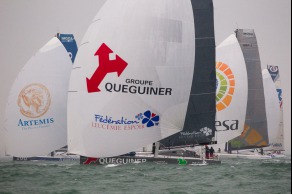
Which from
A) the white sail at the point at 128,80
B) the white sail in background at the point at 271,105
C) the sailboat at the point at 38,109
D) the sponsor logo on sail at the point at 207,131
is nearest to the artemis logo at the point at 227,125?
the sponsor logo on sail at the point at 207,131

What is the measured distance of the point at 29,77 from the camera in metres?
39.8

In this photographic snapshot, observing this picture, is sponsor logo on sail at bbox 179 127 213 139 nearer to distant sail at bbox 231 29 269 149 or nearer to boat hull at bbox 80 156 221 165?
boat hull at bbox 80 156 221 165

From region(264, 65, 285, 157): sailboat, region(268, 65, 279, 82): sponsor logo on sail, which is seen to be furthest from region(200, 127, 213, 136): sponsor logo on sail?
region(268, 65, 279, 82): sponsor logo on sail

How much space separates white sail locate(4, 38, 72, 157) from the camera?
3884 centimetres

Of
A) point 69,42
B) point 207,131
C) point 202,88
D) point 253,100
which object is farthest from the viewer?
point 253,100

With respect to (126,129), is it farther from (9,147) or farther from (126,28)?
(9,147)

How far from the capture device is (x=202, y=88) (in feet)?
117

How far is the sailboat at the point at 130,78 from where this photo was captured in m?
31.1

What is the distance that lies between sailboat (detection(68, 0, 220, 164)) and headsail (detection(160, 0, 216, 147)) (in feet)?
2.86

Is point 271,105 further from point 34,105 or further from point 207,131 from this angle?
point 34,105

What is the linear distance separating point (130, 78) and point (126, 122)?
2146 mm

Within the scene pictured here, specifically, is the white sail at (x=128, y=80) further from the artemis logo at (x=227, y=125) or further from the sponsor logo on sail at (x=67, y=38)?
the sponsor logo on sail at (x=67, y=38)

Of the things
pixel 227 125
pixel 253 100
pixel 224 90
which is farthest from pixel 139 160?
pixel 253 100

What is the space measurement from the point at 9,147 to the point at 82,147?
9.59 m
